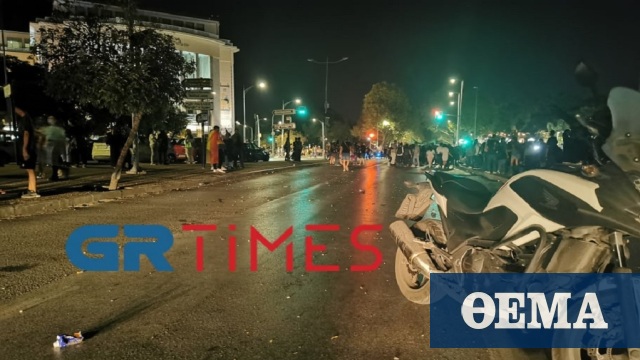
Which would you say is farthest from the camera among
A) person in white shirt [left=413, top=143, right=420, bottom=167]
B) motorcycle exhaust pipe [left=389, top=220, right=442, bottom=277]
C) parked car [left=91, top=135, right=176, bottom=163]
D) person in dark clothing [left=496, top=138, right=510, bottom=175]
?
person in white shirt [left=413, top=143, right=420, bottom=167]

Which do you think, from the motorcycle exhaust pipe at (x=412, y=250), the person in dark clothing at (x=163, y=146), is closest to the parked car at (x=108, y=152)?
the person in dark clothing at (x=163, y=146)

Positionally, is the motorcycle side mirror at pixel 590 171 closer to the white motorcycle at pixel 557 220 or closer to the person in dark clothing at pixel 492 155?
the white motorcycle at pixel 557 220

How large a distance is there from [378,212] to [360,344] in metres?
6.89

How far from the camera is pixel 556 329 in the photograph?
2975mm

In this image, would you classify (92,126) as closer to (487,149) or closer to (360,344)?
(487,149)

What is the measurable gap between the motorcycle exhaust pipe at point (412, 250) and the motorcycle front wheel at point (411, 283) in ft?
0.73

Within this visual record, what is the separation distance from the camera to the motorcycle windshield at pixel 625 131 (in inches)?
116

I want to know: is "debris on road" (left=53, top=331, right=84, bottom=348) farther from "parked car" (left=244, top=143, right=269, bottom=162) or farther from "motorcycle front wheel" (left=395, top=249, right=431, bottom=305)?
"parked car" (left=244, top=143, right=269, bottom=162)

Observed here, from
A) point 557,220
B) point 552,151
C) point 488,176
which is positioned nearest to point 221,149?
point 488,176

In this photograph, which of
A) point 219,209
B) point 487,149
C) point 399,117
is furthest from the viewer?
point 399,117

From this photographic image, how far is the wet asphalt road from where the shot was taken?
378cm

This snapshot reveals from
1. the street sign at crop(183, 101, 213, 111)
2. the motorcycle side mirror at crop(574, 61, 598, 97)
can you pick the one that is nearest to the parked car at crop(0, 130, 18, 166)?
the street sign at crop(183, 101, 213, 111)

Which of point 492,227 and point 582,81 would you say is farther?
point 492,227

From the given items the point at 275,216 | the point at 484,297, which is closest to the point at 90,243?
the point at 275,216
